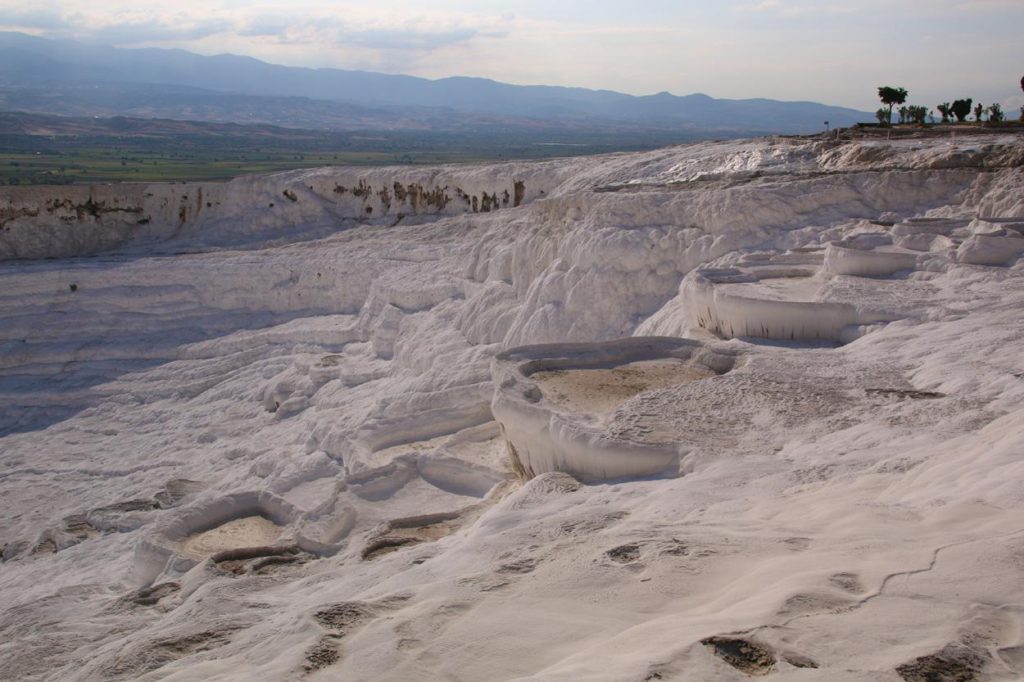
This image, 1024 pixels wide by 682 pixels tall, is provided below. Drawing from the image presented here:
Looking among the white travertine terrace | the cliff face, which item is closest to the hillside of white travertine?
the white travertine terrace

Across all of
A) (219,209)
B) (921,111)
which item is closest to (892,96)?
(921,111)

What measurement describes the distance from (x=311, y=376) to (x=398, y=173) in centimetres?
871

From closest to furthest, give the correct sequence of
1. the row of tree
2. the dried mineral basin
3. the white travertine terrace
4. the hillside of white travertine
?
the hillside of white travertine
the white travertine terrace
the dried mineral basin
the row of tree

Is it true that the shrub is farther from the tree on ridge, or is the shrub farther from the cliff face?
the cliff face

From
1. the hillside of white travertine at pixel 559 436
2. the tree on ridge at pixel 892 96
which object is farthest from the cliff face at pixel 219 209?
the tree on ridge at pixel 892 96

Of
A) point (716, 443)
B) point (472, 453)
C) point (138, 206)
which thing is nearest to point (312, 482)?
point (472, 453)

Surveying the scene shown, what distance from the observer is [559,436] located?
6574 millimetres

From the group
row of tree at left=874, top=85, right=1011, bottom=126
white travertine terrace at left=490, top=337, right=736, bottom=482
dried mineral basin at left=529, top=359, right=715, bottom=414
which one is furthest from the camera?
row of tree at left=874, top=85, right=1011, bottom=126

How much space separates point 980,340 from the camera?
283 inches

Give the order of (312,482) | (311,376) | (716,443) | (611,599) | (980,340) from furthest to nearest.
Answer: (311,376) < (312,482) < (980,340) < (716,443) < (611,599)

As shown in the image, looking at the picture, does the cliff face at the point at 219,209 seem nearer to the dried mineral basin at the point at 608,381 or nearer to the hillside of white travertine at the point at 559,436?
the hillside of white travertine at the point at 559,436

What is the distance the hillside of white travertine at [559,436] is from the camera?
385 cm

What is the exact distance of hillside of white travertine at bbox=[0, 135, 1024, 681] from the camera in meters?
3.85

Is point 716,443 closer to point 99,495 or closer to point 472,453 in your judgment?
point 472,453
